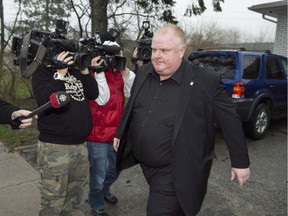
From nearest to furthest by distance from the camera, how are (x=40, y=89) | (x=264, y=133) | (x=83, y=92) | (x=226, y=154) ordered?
(x=40, y=89)
(x=83, y=92)
(x=226, y=154)
(x=264, y=133)

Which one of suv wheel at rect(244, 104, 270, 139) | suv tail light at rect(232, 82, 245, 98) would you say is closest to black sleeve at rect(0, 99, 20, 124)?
suv tail light at rect(232, 82, 245, 98)

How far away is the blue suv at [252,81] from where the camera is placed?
19.6ft

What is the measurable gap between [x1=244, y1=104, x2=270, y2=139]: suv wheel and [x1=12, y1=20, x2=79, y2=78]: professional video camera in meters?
4.66

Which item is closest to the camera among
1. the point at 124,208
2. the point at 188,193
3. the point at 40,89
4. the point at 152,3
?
the point at 188,193

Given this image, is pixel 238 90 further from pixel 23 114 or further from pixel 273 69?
pixel 23 114

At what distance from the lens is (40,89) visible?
102 inches

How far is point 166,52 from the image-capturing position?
2.41 m

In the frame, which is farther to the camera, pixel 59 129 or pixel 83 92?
pixel 83 92

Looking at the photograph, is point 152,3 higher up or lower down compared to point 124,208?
higher up

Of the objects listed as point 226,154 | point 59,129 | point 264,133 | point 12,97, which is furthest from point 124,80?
point 12,97

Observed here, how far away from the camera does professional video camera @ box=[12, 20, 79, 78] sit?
2.42 metres

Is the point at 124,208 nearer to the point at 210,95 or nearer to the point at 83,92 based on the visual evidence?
the point at 83,92

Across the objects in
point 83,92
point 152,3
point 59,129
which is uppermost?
point 152,3

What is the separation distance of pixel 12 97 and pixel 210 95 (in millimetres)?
6236
